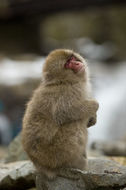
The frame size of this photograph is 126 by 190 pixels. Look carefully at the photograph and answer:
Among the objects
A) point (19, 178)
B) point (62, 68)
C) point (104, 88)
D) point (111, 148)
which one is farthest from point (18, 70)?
point (62, 68)

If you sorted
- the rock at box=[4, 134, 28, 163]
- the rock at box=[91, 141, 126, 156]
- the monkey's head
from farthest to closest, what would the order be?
the rock at box=[91, 141, 126, 156] < the rock at box=[4, 134, 28, 163] < the monkey's head

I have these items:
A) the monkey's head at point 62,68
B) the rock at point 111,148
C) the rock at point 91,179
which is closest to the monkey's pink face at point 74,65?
the monkey's head at point 62,68

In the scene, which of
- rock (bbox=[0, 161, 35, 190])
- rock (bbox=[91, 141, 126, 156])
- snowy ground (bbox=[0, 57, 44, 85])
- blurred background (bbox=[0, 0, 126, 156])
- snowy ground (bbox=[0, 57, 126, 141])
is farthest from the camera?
snowy ground (bbox=[0, 57, 44, 85])

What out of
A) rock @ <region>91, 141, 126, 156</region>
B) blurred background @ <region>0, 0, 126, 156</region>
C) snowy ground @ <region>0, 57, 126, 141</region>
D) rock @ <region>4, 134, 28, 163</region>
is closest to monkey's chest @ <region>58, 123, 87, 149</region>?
rock @ <region>4, 134, 28, 163</region>

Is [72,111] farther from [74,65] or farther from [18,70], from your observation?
[18,70]

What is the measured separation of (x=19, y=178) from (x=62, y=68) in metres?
1.46

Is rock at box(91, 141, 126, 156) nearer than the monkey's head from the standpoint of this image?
No

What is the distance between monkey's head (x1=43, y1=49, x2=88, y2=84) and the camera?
15.9 ft

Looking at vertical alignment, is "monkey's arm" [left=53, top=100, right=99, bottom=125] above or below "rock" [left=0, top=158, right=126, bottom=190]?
above

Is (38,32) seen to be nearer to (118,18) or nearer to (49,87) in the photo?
(118,18)

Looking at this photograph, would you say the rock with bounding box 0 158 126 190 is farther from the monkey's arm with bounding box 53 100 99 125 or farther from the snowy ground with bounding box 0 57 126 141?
the snowy ground with bounding box 0 57 126 141

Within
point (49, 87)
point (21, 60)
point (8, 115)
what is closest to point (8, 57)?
point (21, 60)

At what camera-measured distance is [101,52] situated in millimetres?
19797

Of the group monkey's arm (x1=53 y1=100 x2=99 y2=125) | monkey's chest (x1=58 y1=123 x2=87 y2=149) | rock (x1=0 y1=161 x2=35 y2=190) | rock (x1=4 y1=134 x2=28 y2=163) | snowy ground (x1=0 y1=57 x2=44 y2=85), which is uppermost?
snowy ground (x1=0 y1=57 x2=44 y2=85)
